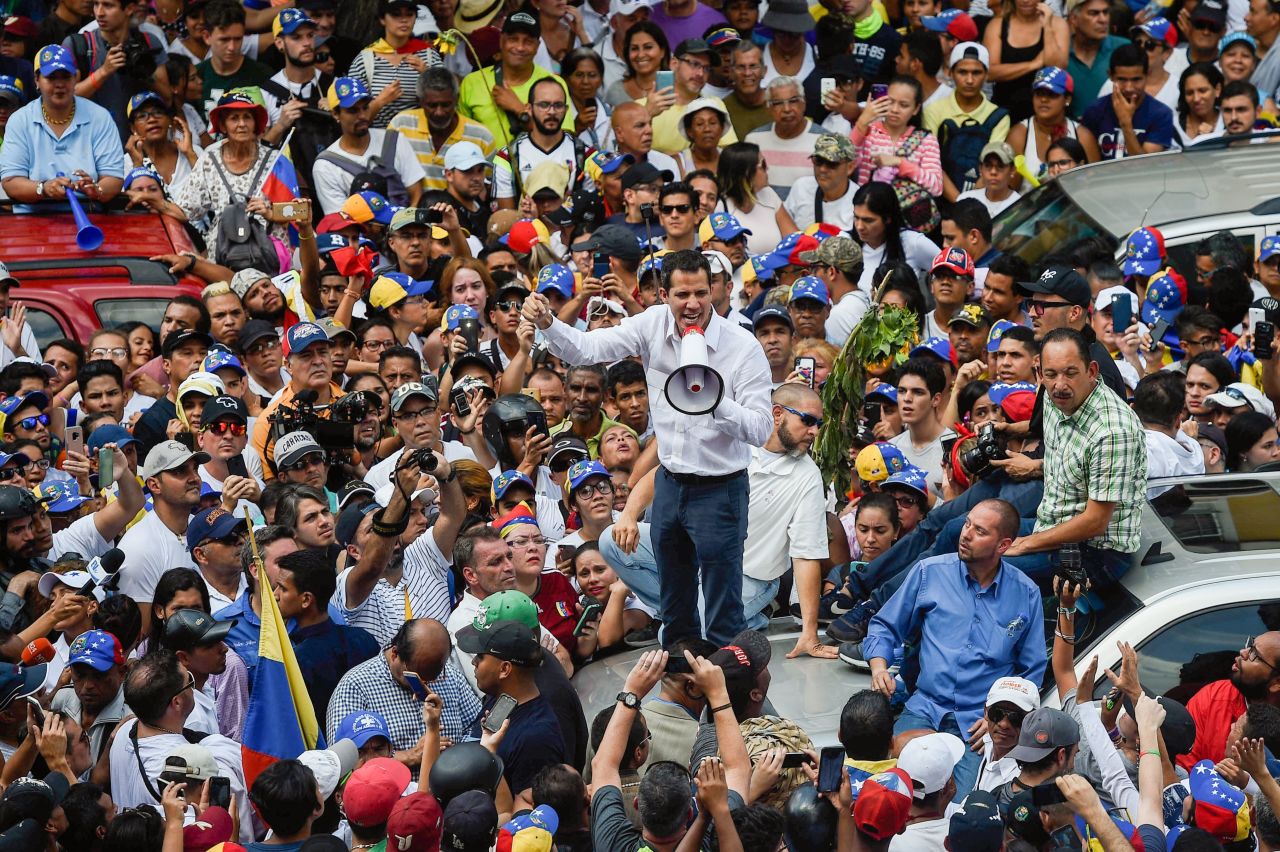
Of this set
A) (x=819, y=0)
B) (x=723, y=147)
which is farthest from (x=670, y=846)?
(x=819, y=0)

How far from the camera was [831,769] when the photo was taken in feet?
22.5

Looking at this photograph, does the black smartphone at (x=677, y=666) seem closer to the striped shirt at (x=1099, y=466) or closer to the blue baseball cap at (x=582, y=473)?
the striped shirt at (x=1099, y=466)

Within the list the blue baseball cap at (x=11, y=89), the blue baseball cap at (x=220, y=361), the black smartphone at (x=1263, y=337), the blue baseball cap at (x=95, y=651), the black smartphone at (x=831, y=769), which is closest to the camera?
the black smartphone at (x=831, y=769)

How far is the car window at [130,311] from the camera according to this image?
12609 mm

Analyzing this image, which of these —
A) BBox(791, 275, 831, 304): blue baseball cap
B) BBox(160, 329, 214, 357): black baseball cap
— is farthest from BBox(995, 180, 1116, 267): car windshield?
BBox(160, 329, 214, 357): black baseball cap

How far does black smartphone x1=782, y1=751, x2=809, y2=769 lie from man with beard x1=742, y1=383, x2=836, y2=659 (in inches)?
81.5

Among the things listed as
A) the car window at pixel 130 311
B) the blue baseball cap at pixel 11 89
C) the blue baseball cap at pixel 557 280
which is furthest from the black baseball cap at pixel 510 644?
the blue baseball cap at pixel 11 89

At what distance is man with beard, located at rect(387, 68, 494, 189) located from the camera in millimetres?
14328

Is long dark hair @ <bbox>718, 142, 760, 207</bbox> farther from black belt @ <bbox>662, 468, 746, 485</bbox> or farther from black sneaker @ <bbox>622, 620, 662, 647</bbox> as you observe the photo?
black belt @ <bbox>662, 468, 746, 485</bbox>

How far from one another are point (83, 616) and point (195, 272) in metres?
4.62

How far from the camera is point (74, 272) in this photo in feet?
41.9

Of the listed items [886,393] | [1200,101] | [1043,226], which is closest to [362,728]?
[886,393]

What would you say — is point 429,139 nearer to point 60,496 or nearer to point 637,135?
point 637,135

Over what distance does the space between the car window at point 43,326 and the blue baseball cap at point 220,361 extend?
1.64m
